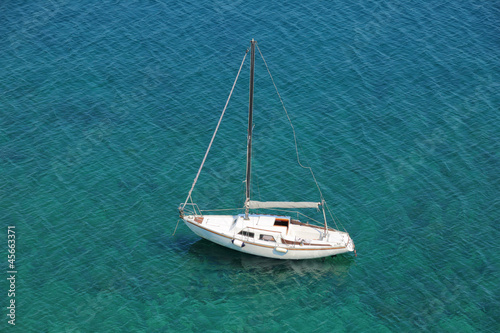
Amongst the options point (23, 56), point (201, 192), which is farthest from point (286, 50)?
point (23, 56)

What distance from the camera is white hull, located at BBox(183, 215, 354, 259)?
8906cm

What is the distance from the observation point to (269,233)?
294ft

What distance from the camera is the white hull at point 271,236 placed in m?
89.1

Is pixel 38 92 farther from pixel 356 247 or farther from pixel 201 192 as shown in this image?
pixel 356 247

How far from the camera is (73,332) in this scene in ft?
269

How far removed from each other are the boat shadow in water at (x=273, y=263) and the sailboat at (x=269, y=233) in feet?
3.83

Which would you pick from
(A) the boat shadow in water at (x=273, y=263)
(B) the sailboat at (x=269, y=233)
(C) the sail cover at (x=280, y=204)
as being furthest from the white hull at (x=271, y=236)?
(C) the sail cover at (x=280, y=204)

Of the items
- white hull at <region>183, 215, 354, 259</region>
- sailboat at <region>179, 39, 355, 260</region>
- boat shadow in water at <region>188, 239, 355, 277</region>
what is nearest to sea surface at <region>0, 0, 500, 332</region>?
boat shadow in water at <region>188, 239, 355, 277</region>

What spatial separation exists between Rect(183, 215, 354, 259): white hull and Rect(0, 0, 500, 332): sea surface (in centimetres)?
234

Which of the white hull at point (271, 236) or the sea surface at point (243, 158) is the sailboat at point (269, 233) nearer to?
the white hull at point (271, 236)

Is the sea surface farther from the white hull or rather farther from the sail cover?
the sail cover

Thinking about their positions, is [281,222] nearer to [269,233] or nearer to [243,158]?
[269,233]

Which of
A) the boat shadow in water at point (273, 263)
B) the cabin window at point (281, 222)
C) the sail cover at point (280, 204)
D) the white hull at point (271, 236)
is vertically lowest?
the boat shadow in water at point (273, 263)

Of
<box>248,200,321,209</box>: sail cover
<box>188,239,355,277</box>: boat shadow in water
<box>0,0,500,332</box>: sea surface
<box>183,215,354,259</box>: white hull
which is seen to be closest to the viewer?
<box>0,0,500,332</box>: sea surface
